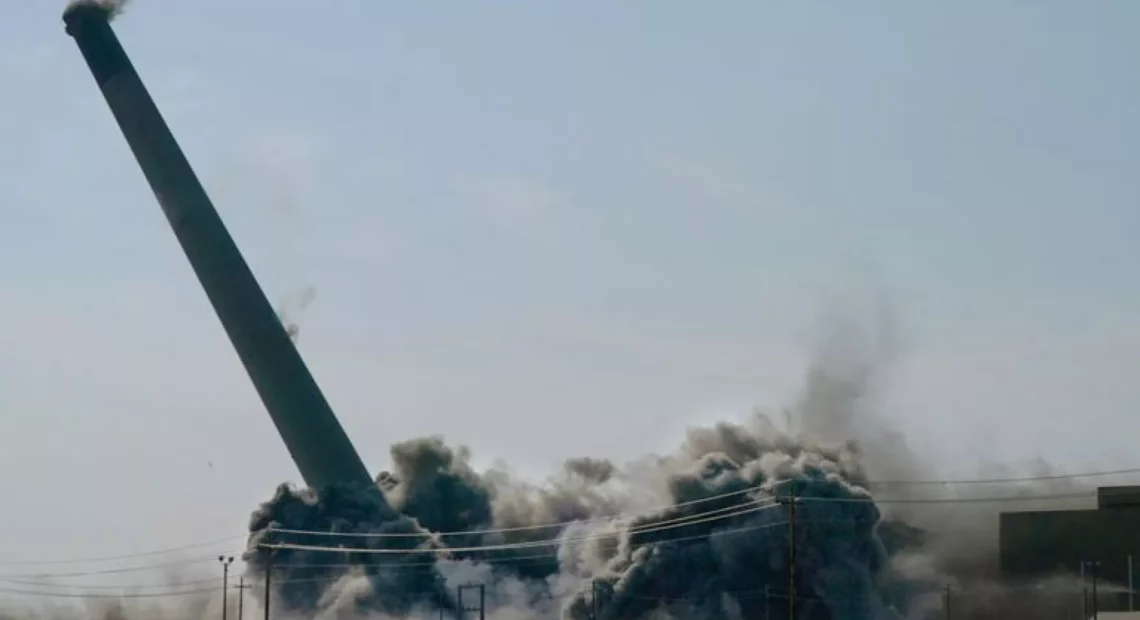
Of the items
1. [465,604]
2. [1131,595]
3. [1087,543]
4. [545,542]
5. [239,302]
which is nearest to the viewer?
[1131,595]

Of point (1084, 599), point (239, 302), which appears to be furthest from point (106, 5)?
point (1084, 599)

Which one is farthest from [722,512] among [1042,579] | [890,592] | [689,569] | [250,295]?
[250,295]

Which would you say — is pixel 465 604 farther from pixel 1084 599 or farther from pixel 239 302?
pixel 1084 599

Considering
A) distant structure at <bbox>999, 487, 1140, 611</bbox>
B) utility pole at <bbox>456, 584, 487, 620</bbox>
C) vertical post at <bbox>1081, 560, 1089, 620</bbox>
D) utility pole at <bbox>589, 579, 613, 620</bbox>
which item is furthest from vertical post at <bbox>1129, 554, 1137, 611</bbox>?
utility pole at <bbox>456, 584, 487, 620</bbox>

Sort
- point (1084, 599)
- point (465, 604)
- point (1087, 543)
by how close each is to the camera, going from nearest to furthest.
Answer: point (1084, 599), point (1087, 543), point (465, 604)

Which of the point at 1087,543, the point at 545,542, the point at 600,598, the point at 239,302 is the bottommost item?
the point at 600,598

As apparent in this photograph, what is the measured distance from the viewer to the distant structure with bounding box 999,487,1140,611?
13350cm

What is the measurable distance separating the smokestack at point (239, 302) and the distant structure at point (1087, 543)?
48554 mm

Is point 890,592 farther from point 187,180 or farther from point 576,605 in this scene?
point 187,180

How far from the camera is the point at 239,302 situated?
436ft

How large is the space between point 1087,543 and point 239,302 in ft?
208

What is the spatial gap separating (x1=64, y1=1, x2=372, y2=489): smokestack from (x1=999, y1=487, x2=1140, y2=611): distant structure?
159ft

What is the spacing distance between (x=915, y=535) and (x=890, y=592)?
9548 mm

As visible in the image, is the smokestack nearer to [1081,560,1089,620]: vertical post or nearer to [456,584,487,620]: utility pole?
[456,584,487,620]: utility pole
